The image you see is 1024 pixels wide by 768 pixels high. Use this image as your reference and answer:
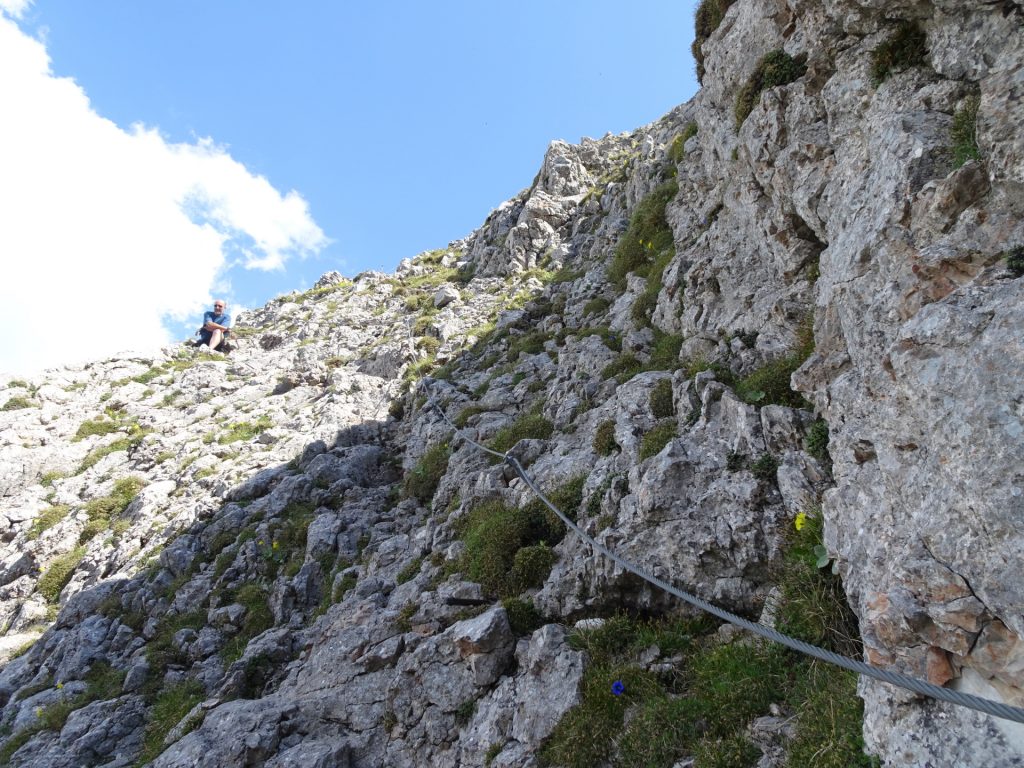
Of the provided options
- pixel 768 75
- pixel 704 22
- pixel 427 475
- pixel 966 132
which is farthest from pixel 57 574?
pixel 704 22

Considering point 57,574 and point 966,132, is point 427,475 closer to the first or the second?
point 57,574

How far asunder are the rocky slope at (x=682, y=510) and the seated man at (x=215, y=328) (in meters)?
21.1

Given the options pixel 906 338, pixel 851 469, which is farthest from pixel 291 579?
pixel 906 338

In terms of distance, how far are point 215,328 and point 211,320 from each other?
1623 millimetres

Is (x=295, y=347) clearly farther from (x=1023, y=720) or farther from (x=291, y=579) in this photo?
(x=1023, y=720)

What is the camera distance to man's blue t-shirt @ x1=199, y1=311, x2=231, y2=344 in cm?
4431

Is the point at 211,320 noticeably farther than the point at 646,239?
Yes

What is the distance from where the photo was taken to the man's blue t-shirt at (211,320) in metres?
44.3

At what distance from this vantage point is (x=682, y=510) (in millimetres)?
8867

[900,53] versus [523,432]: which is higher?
[900,53]

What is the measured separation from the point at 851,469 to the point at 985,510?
2.10 m

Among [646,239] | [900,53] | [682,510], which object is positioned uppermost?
[646,239]

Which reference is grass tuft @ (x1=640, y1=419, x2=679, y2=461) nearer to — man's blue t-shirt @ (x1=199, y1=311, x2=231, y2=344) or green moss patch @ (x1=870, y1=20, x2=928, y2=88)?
green moss patch @ (x1=870, y1=20, x2=928, y2=88)

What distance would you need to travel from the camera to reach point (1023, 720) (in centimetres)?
309
